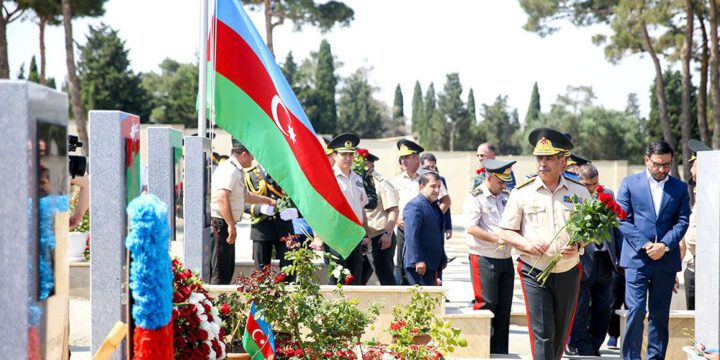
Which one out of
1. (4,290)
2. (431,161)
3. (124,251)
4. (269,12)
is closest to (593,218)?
(124,251)

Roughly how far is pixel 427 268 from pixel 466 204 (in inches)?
31.0

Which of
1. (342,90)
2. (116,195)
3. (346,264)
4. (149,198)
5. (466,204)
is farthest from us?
(342,90)

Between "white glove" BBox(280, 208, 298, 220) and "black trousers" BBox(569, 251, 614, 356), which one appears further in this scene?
"white glove" BBox(280, 208, 298, 220)

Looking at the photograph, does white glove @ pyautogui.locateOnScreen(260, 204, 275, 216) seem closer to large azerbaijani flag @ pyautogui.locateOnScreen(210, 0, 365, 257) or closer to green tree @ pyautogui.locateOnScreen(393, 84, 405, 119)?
large azerbaijani flag @ pyautogui.locateOnScreen(210, 0, 365, 257)

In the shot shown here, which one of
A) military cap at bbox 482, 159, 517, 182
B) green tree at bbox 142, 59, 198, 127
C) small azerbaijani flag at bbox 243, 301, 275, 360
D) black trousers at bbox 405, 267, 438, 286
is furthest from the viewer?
green tree at bbox 142, 59, 198, 127

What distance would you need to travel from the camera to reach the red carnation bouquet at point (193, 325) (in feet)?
14.9

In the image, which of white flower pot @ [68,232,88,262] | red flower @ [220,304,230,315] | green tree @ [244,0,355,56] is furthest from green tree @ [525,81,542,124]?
red flower @ [220,304,230,315]

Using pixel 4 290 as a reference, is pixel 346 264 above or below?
below

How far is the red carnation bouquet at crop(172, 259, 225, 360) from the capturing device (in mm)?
4543

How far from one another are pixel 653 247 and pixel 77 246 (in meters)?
7.31

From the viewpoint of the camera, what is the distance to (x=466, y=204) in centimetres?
809

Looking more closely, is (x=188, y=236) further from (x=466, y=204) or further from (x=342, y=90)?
(x=342, y=90)

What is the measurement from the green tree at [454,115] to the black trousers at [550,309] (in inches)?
2044

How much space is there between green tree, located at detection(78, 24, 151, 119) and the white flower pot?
36.5 meters
